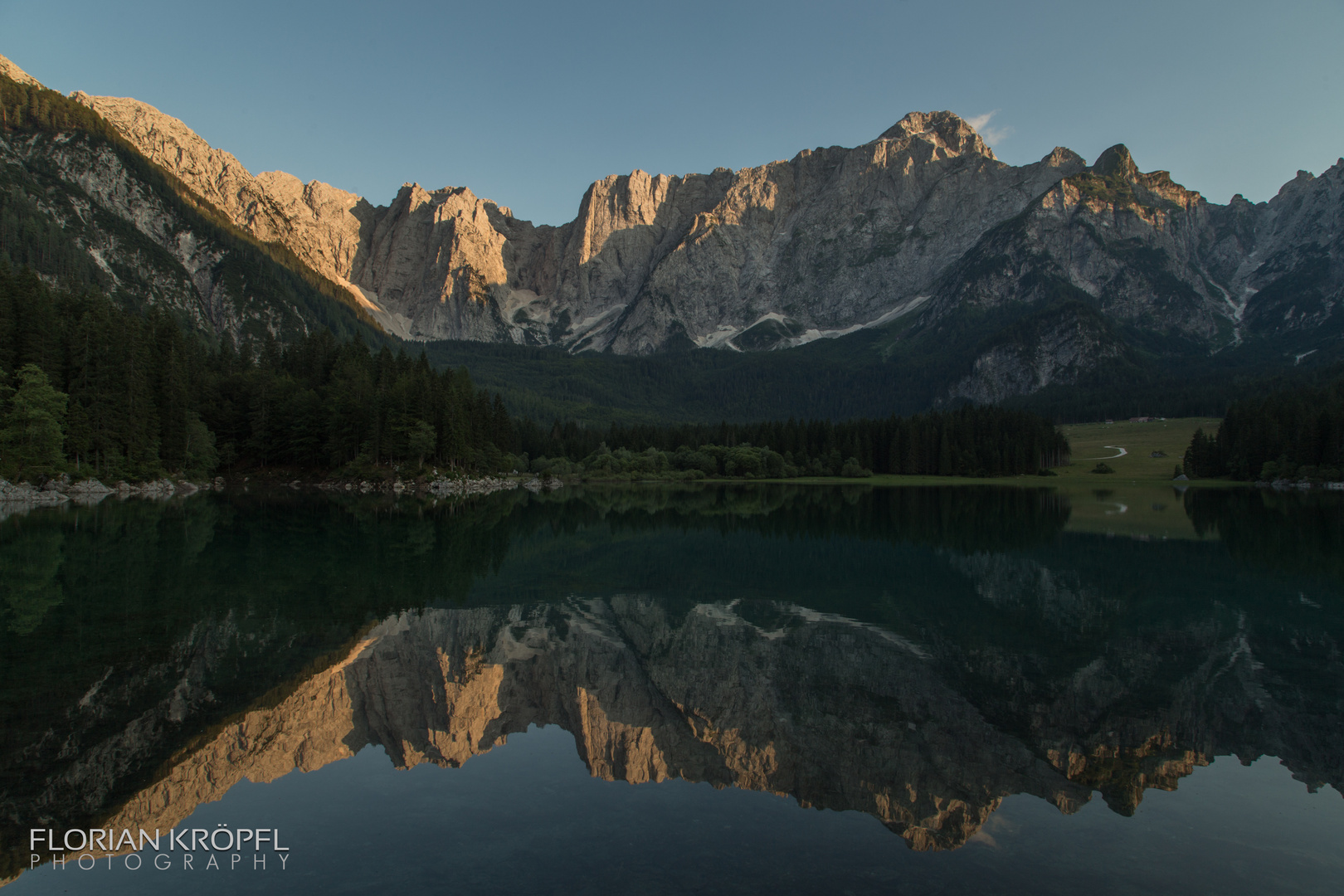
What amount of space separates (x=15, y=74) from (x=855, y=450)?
220 m

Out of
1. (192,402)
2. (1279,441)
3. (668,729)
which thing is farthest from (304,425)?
(1279,441)

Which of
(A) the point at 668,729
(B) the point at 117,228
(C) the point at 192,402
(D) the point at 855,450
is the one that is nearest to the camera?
(A) the point at 668,729

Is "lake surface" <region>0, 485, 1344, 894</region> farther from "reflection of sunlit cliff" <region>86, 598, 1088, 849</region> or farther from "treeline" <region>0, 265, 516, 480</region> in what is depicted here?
"treeline" <region>0, 265, 516, 480</region>

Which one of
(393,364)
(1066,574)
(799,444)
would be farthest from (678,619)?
Answer: (799,444)

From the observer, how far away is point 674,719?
11977mm

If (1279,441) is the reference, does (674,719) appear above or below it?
below

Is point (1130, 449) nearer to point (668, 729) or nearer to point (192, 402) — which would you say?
point (192, 402)

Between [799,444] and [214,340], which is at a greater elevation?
[214,340]

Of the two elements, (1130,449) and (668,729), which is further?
(1130,449)

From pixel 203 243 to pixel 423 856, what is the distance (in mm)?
214273

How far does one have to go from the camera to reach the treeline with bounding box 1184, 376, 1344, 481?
9600 centimetres

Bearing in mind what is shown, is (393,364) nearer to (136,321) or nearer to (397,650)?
(136,321)

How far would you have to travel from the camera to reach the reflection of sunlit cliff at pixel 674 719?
9.25 m

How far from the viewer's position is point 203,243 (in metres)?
181
